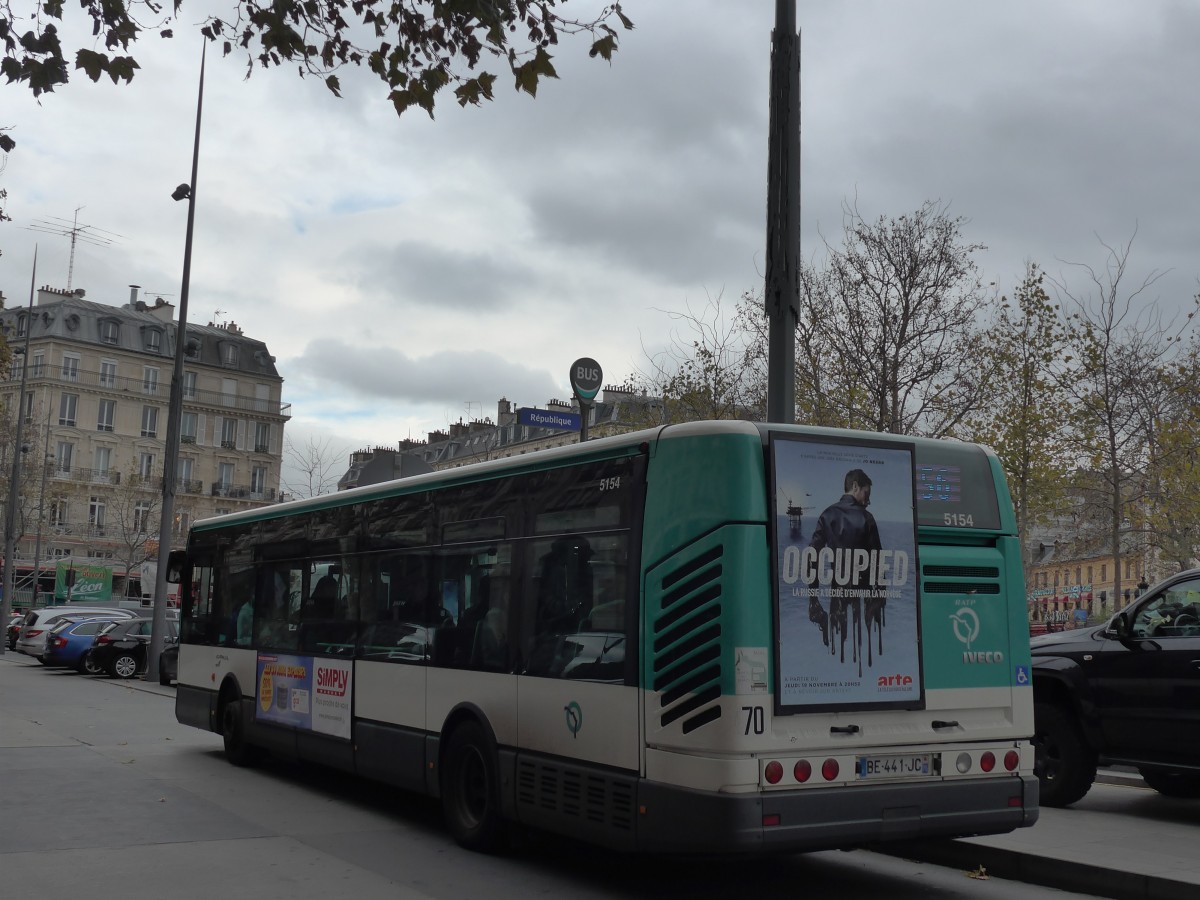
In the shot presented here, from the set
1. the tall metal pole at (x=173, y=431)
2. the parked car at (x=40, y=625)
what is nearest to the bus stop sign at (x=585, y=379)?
the tall metal pole at (x=173, y=431)

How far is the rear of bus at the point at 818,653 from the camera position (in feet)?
22.3

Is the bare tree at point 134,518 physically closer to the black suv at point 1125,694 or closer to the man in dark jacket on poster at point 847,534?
the black suv at point 1125,694

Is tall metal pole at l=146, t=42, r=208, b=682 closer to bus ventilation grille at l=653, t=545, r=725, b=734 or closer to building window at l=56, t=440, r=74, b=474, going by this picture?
bus ventilation grille at l=653, t=545, r=725, b=734

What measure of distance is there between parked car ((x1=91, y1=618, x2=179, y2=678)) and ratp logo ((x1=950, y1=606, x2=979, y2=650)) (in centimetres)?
2574

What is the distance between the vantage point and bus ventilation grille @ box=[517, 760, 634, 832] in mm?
7270

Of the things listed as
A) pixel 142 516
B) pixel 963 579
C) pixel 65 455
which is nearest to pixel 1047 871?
pixel 963 579

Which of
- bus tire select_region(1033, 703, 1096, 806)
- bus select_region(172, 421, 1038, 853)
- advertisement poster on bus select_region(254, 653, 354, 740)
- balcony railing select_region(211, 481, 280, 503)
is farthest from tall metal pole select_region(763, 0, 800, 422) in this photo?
balcony railing select_region(211, 481, 280, 503)

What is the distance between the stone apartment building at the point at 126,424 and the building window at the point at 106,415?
0.06 metres

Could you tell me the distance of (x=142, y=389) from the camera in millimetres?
82812

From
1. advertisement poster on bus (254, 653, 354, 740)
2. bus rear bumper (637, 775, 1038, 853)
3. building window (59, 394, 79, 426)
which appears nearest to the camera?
bus rear bumper (637, 775, 1038, 853)

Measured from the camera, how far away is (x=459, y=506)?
957 cm

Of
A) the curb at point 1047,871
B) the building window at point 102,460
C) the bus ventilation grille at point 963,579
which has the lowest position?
the curb at point 1047,871

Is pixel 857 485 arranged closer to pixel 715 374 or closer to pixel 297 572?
pixel 297 572

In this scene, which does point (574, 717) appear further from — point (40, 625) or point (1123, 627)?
point (40, 625)
